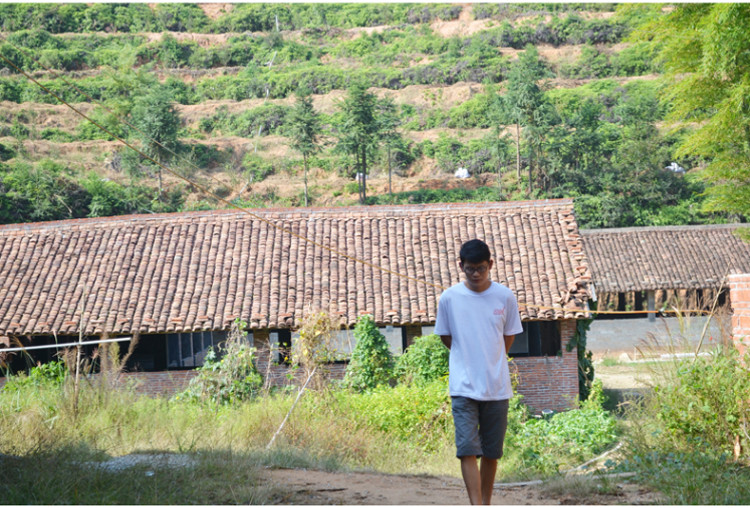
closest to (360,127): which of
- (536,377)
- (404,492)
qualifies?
(536,377)

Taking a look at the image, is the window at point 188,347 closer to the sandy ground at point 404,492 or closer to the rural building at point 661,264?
the sandy ground at point 404,492

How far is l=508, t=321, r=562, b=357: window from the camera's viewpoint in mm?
15914

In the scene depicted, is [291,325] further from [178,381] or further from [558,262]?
[558,262]

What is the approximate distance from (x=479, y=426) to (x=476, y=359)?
0.50 metres

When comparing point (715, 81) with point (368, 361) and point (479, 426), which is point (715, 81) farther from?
point (479, 426)

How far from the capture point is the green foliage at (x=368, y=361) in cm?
1464

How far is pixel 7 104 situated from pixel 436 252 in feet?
171

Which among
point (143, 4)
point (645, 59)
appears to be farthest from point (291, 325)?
point (143, 4)

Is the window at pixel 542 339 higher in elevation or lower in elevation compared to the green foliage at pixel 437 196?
lower

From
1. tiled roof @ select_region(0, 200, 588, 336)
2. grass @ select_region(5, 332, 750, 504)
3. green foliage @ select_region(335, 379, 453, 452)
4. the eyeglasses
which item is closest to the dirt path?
grass @ select_region(5, 332, 750, 504)

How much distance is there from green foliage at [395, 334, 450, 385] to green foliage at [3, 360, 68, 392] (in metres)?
6.20

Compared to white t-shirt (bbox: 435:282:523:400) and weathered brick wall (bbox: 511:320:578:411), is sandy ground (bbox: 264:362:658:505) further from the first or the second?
weathered brick wall (bbox: 511:320:578:411)

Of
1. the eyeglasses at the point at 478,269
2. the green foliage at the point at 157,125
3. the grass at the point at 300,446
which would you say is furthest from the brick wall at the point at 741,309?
the green foliage at the point at 157,125

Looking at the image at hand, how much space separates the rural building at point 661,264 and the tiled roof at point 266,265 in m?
10.6
